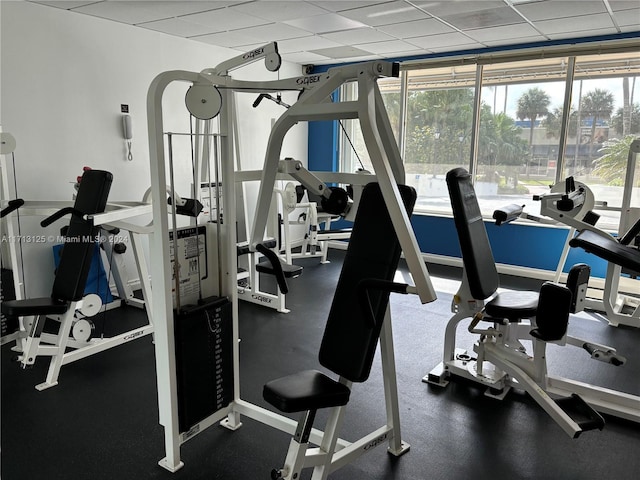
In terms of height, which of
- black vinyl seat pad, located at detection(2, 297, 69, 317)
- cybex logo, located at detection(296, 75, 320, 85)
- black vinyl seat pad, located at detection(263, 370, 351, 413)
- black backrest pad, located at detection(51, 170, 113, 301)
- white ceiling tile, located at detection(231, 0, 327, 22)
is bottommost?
black vinyl seat pad, located at detection(2, 297, 69, 317)

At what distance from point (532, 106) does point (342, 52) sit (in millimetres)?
2018

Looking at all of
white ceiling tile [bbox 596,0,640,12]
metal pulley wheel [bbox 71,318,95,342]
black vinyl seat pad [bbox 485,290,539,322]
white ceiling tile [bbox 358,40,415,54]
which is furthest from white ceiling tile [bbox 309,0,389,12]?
metal pulley wheel [bbox 71,318,95,342]

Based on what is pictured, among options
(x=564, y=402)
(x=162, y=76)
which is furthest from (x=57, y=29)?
(x=564, y=402)

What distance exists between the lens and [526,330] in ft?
7.89

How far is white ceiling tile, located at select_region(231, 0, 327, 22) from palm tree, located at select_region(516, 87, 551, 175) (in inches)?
97.5

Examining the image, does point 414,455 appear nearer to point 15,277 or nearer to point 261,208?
point 261,208

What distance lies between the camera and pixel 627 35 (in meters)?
4.08

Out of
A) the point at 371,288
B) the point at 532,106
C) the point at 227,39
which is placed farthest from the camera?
the point at 532,106

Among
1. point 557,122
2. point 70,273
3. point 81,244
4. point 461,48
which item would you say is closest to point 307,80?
point 81,244

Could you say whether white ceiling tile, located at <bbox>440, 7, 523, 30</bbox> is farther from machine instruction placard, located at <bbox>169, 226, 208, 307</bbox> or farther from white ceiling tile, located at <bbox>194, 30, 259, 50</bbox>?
machine instruction placard, located at <bbox>169, 226, 208, 307</bbox>

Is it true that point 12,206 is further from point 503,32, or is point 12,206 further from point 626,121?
point 626,121

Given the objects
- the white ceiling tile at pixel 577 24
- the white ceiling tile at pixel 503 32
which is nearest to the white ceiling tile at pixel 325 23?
the white ceiling tile at pixel 503 32

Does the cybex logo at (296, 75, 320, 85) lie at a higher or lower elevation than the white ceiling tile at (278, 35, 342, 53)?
lower

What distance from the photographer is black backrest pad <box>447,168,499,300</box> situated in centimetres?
228
